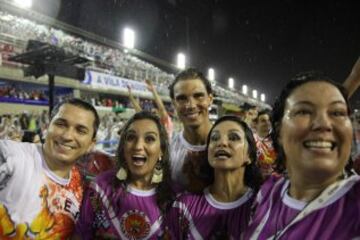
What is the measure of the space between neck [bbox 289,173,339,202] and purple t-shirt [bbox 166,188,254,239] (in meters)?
0.53

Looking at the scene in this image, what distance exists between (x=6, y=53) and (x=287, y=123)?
12.0 metres

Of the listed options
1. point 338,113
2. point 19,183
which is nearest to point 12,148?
point 19,183

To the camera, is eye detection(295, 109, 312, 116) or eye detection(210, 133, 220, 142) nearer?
eye detection(295, 109, 312, 116)

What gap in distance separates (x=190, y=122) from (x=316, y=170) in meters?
1.67

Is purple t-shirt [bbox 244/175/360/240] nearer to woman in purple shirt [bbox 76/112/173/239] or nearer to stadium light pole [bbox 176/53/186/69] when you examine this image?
woman in purple shirt [bbox 76/112/173/239]

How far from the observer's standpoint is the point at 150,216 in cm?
229

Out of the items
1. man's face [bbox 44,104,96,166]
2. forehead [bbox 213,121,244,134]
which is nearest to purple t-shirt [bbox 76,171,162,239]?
man's face [bbox 44,104,96,166]

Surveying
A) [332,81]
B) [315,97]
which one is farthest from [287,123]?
[332,81]

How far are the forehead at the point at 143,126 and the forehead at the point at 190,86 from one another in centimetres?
59

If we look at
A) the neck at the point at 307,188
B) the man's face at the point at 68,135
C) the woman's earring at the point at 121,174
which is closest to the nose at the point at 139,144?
the woman's earring at the point at 121,174

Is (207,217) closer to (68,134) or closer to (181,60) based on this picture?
(68,134)

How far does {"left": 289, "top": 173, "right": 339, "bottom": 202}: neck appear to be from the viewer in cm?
149

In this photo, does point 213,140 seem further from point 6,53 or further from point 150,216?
point 6,53

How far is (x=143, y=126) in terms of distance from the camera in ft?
8.37
